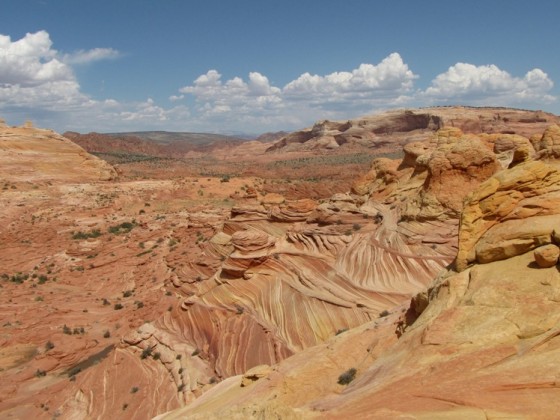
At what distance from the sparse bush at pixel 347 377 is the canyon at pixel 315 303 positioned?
0.21 ft

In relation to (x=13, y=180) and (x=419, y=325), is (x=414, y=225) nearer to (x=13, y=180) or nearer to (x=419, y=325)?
(x=419, y=325)

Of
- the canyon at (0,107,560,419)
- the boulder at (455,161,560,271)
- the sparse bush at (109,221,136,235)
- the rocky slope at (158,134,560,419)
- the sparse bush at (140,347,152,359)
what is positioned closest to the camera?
the rocky slope at (158,134,560,419)

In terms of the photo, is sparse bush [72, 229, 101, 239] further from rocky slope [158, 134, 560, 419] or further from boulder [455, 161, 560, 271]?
boulder [455, 161, 560, 271]

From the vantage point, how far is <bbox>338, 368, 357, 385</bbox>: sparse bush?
7598 millimetres

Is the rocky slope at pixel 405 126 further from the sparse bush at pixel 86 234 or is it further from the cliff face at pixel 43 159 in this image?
the sparse bush at pixel 86 234

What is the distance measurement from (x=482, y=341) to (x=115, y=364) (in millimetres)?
12044

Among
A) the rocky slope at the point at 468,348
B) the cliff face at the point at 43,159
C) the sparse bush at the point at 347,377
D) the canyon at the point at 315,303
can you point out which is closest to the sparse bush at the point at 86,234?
the canyon at the point at 315,303

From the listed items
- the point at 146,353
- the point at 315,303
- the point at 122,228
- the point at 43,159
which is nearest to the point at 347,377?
the point at 315,303

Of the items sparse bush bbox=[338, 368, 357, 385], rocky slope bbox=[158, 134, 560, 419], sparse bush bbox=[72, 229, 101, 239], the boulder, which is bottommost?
sparse bush bbox=[72, 229, 101, 239]

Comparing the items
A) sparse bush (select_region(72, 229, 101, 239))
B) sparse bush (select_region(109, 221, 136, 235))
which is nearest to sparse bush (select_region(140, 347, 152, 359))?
sparse bush (select_region(109, 221, 136, 235))

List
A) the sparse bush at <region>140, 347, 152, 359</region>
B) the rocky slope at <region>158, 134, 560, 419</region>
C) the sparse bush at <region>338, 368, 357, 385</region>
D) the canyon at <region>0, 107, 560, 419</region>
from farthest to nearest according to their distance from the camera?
the sparse bush at <region>140, 347, 152, 359</region>
the sparse bush at <region>338, 368, 357, 385</region>
the canyon at <region>0, 107, 560, 419</region>
the rocky slope at <region>158, 134, 560, 419</region>

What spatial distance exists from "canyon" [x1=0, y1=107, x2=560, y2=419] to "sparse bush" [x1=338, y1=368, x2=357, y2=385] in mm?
63

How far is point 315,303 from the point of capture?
13.9 meters

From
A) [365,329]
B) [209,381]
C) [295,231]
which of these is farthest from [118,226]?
[365,329]
